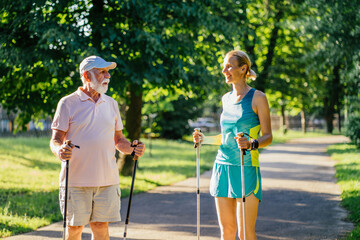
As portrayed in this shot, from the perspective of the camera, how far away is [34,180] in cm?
1189

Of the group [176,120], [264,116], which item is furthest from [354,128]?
[264,116]

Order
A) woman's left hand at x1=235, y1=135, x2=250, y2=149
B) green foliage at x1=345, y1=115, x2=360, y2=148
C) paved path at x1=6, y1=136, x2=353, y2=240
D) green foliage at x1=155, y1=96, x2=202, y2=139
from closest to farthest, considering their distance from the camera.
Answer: woman's left hand at x1=235, y1=135, x2=250, y2=149
paved path at x1=6, y1=136, x2=353, y2=240
green foliage at x1=345, y1=115, x2=360, y2=148
green foliage at x1=155, y1=96, x2=202, y2=139

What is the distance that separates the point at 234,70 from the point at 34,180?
9117 millimetres

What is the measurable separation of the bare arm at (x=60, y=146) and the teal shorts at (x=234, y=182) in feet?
4.46

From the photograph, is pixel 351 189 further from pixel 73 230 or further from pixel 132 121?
pixel 73 230

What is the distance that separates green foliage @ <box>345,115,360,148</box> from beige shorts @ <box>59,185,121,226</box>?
1649 centimetres

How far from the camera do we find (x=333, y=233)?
6312 millimetres

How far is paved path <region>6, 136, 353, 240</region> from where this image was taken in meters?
6.38

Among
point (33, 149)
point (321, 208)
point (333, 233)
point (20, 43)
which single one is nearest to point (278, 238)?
point (333, 233)

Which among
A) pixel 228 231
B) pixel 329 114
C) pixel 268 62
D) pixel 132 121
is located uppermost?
pixel 268 62

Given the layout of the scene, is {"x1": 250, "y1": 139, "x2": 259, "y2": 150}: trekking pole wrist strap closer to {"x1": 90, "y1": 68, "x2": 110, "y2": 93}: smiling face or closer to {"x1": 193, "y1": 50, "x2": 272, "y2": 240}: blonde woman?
{"x1": 193, "y1": 50, "x2": 272, "y2": 240}: blonde woman

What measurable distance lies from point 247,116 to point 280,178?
874 cm

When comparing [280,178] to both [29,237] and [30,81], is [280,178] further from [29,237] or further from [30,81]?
[29,237]

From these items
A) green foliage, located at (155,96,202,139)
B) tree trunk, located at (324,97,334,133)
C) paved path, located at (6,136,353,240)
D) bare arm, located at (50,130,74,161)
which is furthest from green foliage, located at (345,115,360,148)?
tree trunk, located at (324,97,334,133)
